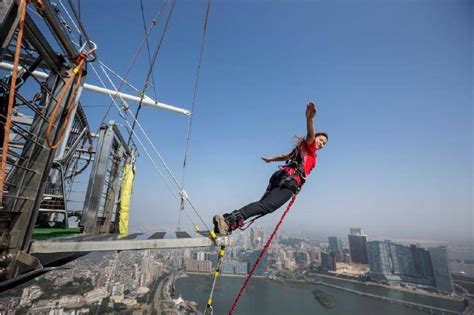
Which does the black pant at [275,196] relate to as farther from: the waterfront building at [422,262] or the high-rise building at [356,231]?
the high-rise building at [356,231]

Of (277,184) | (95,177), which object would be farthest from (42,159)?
(277,184)

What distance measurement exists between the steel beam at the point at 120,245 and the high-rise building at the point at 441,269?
63699mm

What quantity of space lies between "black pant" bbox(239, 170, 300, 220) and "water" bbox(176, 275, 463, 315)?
3405 centimetres

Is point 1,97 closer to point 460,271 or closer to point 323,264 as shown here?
point 323,264

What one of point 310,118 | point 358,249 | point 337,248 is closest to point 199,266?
point 337,248

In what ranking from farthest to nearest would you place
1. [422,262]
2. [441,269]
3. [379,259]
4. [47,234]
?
[379,259]
[422,262]
[441,269]
[47,234]

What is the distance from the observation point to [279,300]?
37750 mm

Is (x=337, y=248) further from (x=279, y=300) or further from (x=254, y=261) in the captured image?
(x=279, y=300)

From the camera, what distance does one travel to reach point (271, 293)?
41719 mm

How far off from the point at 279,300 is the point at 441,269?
3745 centimetres

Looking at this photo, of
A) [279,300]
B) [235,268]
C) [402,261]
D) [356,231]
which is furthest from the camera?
[356,231]

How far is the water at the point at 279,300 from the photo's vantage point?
32.8m

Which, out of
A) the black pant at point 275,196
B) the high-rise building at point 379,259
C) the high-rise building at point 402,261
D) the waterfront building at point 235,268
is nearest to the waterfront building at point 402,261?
the high-rise building at point 402,261

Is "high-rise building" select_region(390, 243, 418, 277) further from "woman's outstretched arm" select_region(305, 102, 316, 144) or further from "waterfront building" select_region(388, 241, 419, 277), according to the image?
"woman's outstretched arm" select_region(305, 102, 316, 144)
